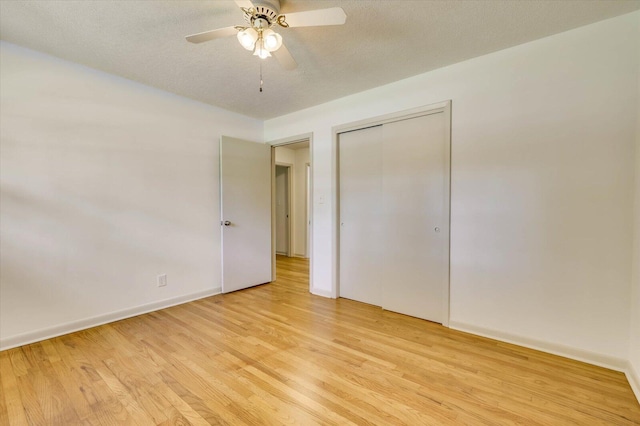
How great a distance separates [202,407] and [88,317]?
1.87 m

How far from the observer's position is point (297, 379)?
72.6 inches

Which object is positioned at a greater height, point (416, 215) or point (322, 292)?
point (416, 215)

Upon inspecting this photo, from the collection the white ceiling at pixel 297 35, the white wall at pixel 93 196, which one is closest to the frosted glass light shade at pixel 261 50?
the white ceiling at pixel 297 35

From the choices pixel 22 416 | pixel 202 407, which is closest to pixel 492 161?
pixel 202 407

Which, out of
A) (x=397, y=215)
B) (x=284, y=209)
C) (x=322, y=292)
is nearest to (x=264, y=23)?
(x=397, y=215)

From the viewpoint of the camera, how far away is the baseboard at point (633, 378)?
1665mm

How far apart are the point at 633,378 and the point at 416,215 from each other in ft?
Result: 5.91

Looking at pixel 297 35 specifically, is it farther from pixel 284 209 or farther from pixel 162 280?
pixel 284 209

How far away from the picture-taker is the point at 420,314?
2.83 meters

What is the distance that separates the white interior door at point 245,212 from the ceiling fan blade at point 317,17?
2.26m

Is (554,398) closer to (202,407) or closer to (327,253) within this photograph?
(202,407)

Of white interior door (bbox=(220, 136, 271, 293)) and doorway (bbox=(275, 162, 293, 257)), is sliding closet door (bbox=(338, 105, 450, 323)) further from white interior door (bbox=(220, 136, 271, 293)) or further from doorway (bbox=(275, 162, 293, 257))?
doorway (bbox=(275, 162, 293, 257))

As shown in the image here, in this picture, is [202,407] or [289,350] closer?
[202,407]

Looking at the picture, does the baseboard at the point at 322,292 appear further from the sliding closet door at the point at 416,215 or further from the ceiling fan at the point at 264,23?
the ceiling fan at the point at 264,23
